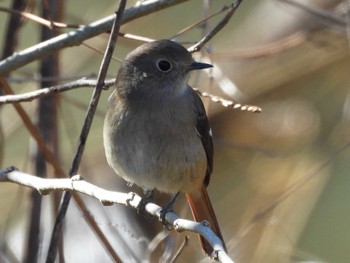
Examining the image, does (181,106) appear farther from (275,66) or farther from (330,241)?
(330,241)

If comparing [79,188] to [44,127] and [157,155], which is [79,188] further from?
[44,127]

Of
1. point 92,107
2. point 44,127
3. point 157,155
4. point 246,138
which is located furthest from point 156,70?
point 246,138

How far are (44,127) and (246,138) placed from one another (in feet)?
4.79

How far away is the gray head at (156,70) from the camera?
13.1 feet

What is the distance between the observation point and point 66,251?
4.92 metres

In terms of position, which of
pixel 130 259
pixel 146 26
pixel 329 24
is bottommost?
pixel 130 259

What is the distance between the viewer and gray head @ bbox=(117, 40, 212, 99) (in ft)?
13.1

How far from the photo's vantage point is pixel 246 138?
539 cm

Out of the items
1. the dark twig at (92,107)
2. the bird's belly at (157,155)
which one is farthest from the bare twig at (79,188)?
the bird's belly at (157,155)

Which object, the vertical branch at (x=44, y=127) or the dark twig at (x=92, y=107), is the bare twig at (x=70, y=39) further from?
the vertical branch at (x=44, y=127)

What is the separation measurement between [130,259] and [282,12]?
2076 millimetres

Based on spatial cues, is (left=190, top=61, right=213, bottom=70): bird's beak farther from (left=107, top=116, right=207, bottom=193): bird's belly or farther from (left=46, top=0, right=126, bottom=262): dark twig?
(left=46, top=0, right=126, bottom=262): dark twig

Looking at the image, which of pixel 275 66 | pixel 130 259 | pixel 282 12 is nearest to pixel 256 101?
pixel 275 66

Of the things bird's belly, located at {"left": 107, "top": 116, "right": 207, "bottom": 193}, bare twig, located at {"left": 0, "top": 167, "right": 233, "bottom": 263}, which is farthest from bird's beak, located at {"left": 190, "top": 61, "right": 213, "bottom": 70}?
bare twig, located at {"left": 0, "top": 167, "right": 233, "bottom": 263}
